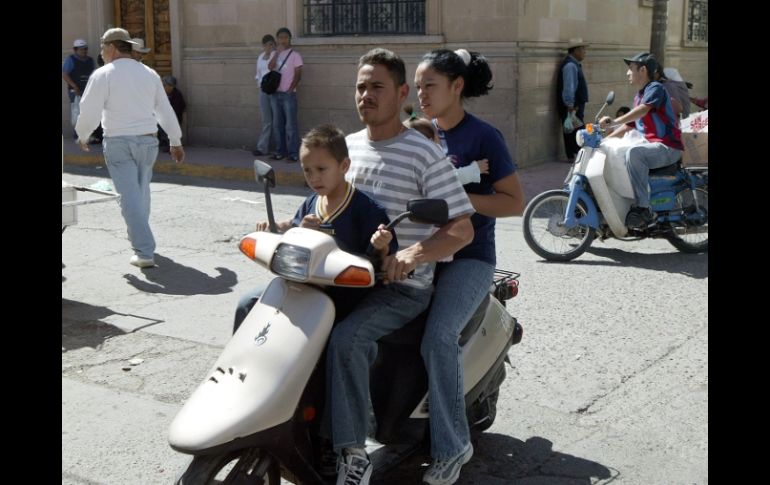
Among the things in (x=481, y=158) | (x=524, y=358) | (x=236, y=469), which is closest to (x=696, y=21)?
(x=524, y=358)

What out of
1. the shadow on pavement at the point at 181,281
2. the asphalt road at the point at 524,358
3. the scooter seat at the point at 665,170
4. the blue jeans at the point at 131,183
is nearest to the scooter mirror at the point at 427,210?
the asphalt road at the point at 524,358

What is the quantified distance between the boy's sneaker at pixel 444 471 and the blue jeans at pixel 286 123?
38.0ft

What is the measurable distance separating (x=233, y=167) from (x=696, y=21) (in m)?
13.1

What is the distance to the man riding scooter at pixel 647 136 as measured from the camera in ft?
28.1

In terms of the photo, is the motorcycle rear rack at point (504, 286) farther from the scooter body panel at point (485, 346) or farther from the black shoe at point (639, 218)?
the black shoe at point (639, 218)

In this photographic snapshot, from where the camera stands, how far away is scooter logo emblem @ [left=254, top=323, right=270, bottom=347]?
346 centimetres

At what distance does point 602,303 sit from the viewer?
712cm

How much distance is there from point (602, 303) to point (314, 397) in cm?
396

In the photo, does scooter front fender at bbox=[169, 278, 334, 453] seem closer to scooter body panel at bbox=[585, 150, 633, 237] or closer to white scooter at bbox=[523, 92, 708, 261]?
white scooter at bbox=[523, 92, 708, 261]

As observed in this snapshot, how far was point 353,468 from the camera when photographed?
3590mm

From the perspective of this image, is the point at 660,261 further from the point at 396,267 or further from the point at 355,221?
the point at 396,267

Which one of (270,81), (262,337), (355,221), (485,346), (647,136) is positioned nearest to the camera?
(262,337)

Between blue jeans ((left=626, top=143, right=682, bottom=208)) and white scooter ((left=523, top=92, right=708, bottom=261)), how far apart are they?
2.1 inches
